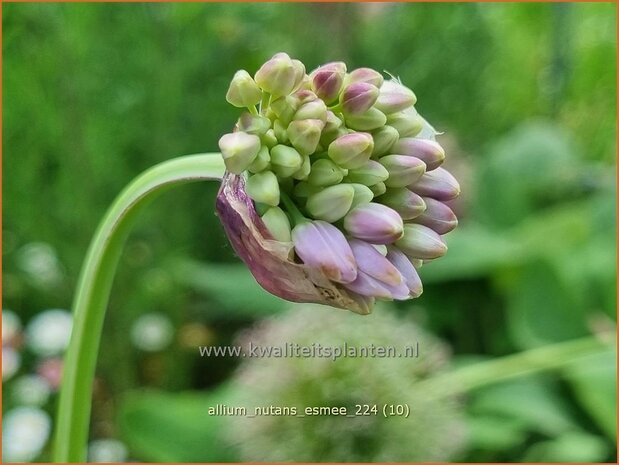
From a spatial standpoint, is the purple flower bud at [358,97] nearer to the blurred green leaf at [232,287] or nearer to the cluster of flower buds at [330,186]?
the cluster of flower buds at [330,186]

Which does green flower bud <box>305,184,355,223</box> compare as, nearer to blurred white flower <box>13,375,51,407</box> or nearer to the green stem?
the green stem

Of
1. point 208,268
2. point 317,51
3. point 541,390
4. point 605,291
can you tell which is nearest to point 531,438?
point 541,390

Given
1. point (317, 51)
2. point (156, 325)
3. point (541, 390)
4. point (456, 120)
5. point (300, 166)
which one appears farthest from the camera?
point (456, 120)

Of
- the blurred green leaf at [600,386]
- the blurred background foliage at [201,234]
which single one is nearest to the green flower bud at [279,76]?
the blurred background foliage at [201,234]

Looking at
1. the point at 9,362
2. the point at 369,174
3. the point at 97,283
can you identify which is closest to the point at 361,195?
the point at 369,174

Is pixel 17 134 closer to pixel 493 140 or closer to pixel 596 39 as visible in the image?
pixel 493 140

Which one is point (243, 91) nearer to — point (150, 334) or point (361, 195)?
point (361, 195)
